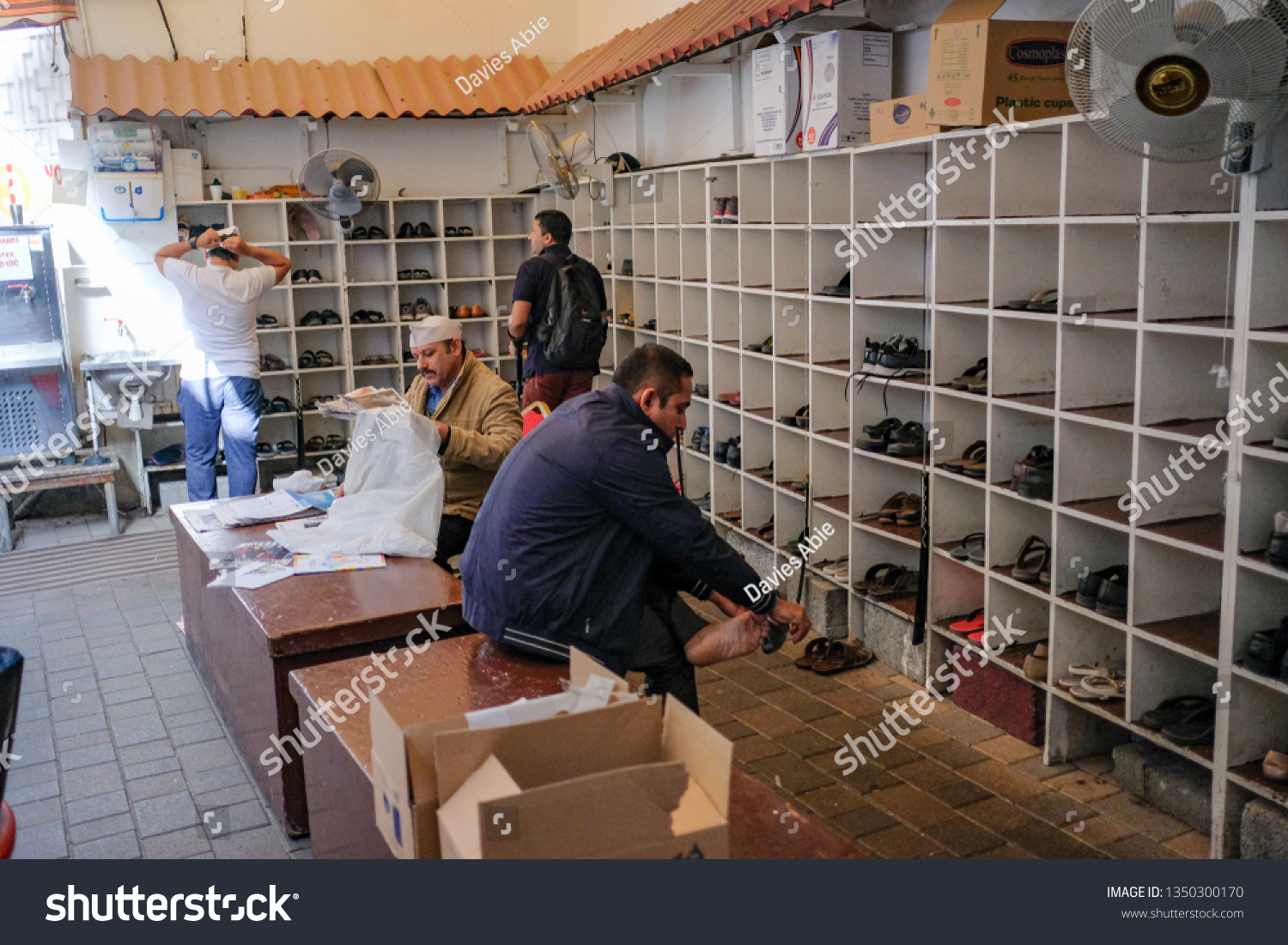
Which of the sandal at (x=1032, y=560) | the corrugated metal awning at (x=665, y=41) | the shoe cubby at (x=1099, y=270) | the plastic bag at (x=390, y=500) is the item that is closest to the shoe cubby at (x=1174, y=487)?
the shoe cubby at (x=1099, y=270)

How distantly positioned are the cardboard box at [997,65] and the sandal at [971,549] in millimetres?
1731

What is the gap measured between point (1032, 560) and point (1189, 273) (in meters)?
1.32

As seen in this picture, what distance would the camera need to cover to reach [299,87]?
911 centimetres

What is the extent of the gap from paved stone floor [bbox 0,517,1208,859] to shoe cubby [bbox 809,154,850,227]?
2.19m

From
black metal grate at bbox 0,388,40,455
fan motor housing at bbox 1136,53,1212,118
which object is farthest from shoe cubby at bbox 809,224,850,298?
black metal grate at bbox 0,388,40,455

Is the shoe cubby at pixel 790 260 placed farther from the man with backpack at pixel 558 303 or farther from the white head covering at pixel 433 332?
Answer: the white head covering at pixel 433 332

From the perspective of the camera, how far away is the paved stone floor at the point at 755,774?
13.2 ft

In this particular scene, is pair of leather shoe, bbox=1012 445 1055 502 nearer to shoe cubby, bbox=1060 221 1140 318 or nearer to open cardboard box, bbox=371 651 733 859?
shoe cubby, bbox=1060 221 1140 318

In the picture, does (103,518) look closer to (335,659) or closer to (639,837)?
(335,659)

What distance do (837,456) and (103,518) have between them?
19.1 ft

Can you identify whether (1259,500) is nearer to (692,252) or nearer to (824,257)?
(824,257)

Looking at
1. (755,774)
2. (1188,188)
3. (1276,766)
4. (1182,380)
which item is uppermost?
(1188,188)

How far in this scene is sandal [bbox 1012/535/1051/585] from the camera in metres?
4.61

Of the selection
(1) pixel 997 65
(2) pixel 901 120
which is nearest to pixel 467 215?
(2) pixel 901 120
